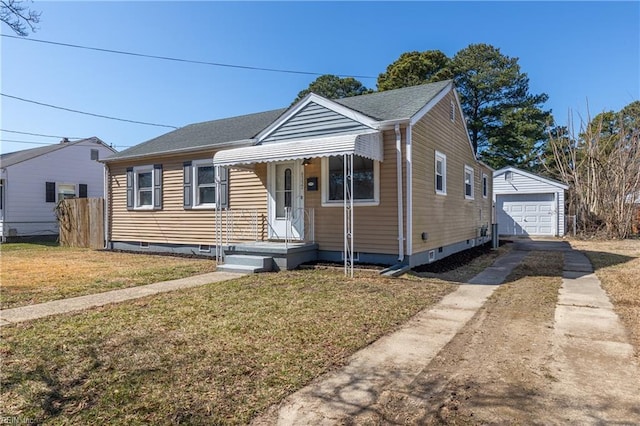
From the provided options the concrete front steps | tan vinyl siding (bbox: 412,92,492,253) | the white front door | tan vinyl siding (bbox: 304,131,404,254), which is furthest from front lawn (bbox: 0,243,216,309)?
tan vinyl siding (bbox: 412,92,492,253)

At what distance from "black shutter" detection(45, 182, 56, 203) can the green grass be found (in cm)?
1876

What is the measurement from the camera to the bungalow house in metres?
9.04

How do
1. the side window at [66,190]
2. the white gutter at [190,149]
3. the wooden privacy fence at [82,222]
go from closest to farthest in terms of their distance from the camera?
1. the white gutter at [190,149]
2. the wooden privacy fence at [82,222]
3. the side window at [66,190]

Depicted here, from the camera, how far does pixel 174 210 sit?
508 inches

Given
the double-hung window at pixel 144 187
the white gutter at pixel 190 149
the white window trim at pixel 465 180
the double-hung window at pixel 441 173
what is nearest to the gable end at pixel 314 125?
the white gutter at pixel 190 149

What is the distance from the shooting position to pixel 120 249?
1457 centimetres

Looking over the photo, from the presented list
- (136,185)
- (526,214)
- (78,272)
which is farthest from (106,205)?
(526,214)

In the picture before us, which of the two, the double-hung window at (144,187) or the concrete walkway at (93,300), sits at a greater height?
the double-hung window at (144,187)

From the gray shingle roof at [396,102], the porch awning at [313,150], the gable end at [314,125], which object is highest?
the gray shingle roof at [396,102]

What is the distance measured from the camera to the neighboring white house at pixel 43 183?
19.4 m

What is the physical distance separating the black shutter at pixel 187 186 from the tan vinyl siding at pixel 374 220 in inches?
189

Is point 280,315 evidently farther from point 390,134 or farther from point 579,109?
point 579,109

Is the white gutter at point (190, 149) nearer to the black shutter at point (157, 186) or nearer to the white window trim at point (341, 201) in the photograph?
the black shutter at point (157, 186)

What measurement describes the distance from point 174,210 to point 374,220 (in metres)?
7.12
